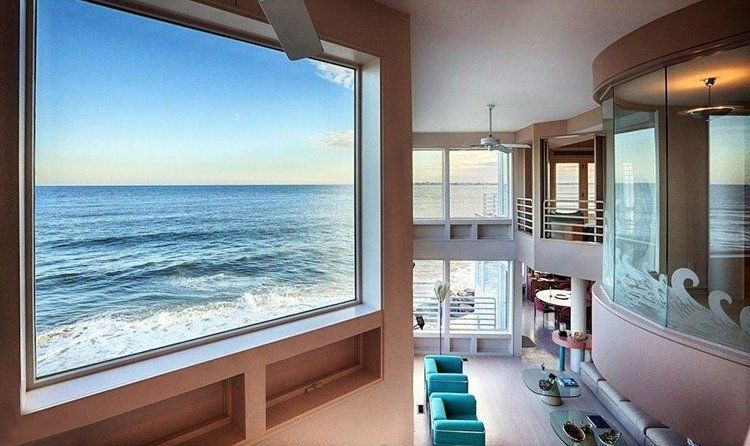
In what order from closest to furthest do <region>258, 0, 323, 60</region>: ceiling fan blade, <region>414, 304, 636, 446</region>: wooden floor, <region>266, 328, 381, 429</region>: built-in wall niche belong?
<region>258, 0, 323, 60</region>: ceiling fan blade → <region>266, 328, 381, 429</region>: built-in wall niche → <region>414, 304, 636, 446</region>: wooden floor

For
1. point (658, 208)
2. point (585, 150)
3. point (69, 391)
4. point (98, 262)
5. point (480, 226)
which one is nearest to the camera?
point (69, 391)

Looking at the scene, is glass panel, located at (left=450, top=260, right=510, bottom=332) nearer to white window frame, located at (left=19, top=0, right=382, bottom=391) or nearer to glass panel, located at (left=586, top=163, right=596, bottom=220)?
glass panel, located at (left=586, top=163, right=596, bottom=220)

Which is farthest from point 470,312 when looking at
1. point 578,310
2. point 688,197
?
point 688,197

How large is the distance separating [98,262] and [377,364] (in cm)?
170

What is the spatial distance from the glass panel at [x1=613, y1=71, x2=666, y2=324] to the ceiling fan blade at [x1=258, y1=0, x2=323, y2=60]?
9.02 ft

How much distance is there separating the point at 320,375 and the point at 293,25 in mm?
2050

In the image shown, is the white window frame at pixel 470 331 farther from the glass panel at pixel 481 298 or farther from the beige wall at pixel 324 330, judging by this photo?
the beige wall at pixel 324 330

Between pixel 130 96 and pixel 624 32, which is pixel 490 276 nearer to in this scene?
pixel 624 32

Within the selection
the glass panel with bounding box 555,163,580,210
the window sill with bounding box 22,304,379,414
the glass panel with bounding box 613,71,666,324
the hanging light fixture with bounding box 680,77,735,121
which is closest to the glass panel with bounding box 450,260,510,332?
the glass panel with bounding box 555,163,580,210

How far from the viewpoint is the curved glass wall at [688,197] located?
98.3 inches

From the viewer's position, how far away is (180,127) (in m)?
2.16

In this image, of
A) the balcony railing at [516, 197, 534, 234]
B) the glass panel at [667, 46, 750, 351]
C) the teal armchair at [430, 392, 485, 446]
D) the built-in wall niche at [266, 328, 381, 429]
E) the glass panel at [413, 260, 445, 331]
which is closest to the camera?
the built-in wall niche at [266, 328, 381, 429]

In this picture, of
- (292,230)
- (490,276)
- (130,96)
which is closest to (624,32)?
(292,230)

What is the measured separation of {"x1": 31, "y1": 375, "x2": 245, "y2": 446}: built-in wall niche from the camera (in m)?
1.77
